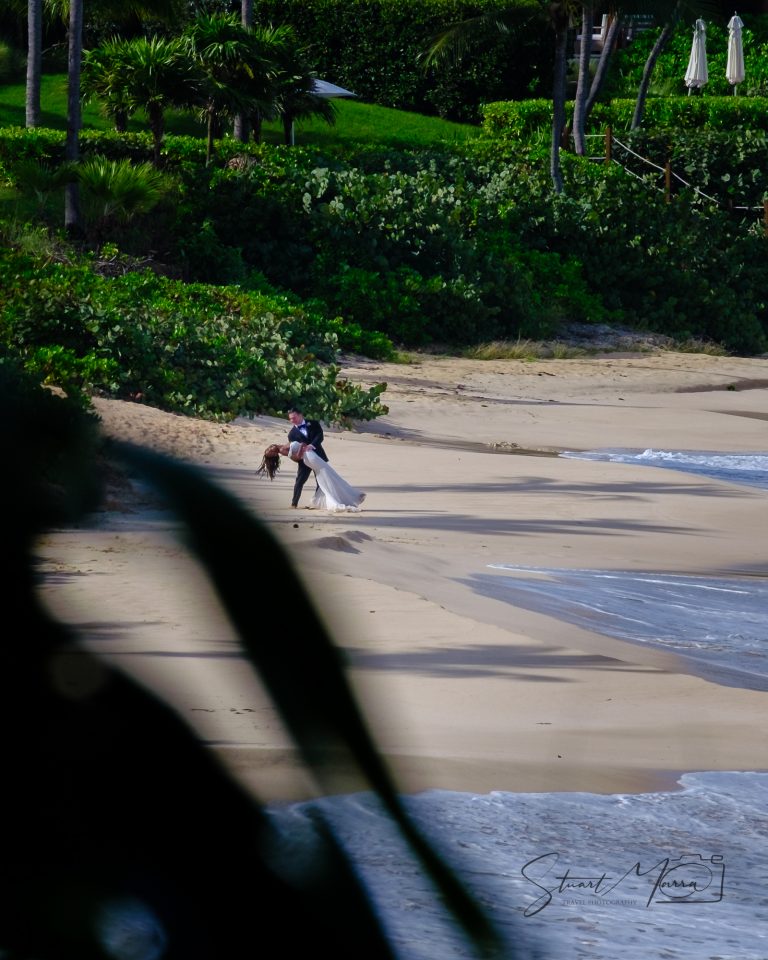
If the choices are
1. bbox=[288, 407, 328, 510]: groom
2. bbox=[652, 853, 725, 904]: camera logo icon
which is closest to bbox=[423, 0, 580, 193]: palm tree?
bbox=[288, 407, 328, 510]: groom

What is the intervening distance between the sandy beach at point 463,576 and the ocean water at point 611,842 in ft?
0.15

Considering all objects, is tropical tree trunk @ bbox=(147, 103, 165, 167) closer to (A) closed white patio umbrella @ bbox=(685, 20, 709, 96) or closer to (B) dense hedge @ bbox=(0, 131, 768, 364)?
(B) dense hedge @ bbox=(0, 131, 768, 364)

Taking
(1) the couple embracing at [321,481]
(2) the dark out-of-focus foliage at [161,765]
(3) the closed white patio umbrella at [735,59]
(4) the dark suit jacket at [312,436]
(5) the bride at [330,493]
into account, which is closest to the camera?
(2) the dark out-of-focus foliage at [161,765]

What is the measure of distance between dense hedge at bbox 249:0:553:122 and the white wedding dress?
27201 mm

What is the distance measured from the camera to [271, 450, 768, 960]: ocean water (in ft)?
1.73

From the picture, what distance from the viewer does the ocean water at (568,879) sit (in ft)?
1.66

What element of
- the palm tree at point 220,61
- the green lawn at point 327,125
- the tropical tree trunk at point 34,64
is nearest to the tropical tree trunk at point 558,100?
the green lawn at point 327,125

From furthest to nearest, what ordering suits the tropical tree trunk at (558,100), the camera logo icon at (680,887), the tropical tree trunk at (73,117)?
the tropical tree trunk at (558,100) < the tropical tree trunk at (73,117) < the camera logo icon at (680,887)

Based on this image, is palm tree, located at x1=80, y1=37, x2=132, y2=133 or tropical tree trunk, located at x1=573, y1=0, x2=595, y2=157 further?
tropical tree trunk, located at x1=573, y1=0, x2=595, y2=157

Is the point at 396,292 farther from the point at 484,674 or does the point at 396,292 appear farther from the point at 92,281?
the point at 484,674

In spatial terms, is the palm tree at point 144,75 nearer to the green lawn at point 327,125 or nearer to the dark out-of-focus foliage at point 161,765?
the green lawn at point 327,125

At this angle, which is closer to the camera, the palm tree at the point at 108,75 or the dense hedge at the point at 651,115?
the palm tree at the point at 108,75

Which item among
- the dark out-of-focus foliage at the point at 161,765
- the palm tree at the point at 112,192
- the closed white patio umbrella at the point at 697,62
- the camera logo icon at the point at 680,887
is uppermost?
the closed white patio umbrella at the point at 697,62

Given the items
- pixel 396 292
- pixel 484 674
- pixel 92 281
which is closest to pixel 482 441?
pixel 92 281
